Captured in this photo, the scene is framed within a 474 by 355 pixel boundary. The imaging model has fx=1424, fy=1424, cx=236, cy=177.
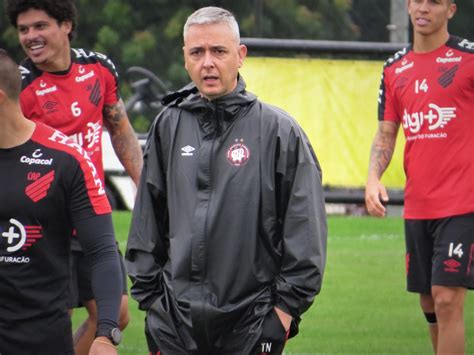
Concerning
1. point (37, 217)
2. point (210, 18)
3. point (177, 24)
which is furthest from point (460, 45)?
point (177, 24)

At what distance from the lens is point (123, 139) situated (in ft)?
27.4

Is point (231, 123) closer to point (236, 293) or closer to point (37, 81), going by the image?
point (236, 293)

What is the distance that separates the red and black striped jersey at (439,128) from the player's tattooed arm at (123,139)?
1588mm

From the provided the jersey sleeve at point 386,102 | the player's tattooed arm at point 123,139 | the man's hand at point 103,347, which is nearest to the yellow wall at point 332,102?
the jersey sleeve at point 386,102

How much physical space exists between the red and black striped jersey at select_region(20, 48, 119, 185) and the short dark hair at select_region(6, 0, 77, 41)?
252mm

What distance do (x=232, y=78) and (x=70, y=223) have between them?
0.89 meters

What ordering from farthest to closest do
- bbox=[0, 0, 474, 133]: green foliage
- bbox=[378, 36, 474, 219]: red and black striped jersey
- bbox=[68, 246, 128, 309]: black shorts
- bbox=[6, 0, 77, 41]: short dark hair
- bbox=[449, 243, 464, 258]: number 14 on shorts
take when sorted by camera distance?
1. bbox=[0, 0, 474, 133]: green foliage
2. bbox=[378, 36, 474, 219]: red and black striped jersey
3. bbox=[449, 243, 464, 258]: number 14 on shorts
4. bbox=[68, 246, 128, 309]: black shorts
5. bbox=[6, 0, 77, 41]: short dark hair

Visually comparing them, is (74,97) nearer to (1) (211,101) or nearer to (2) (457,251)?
(1) (211,101)

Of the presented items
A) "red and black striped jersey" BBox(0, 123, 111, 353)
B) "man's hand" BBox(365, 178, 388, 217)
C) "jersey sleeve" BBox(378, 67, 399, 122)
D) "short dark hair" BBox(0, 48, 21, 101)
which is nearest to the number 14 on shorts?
"man's hand" BBox(365, 178, 388, 217)

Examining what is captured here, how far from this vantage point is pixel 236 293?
5.66 meters

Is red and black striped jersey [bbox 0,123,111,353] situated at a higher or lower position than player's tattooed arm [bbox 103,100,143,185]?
higher

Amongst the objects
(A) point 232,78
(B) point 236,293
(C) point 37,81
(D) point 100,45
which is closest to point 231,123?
(A) point 232,78

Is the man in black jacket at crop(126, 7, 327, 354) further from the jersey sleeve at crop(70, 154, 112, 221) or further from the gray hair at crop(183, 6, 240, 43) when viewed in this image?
the jersey sleeve at crop(70, 154, 112, 221)

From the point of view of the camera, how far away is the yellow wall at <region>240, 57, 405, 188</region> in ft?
53.6
